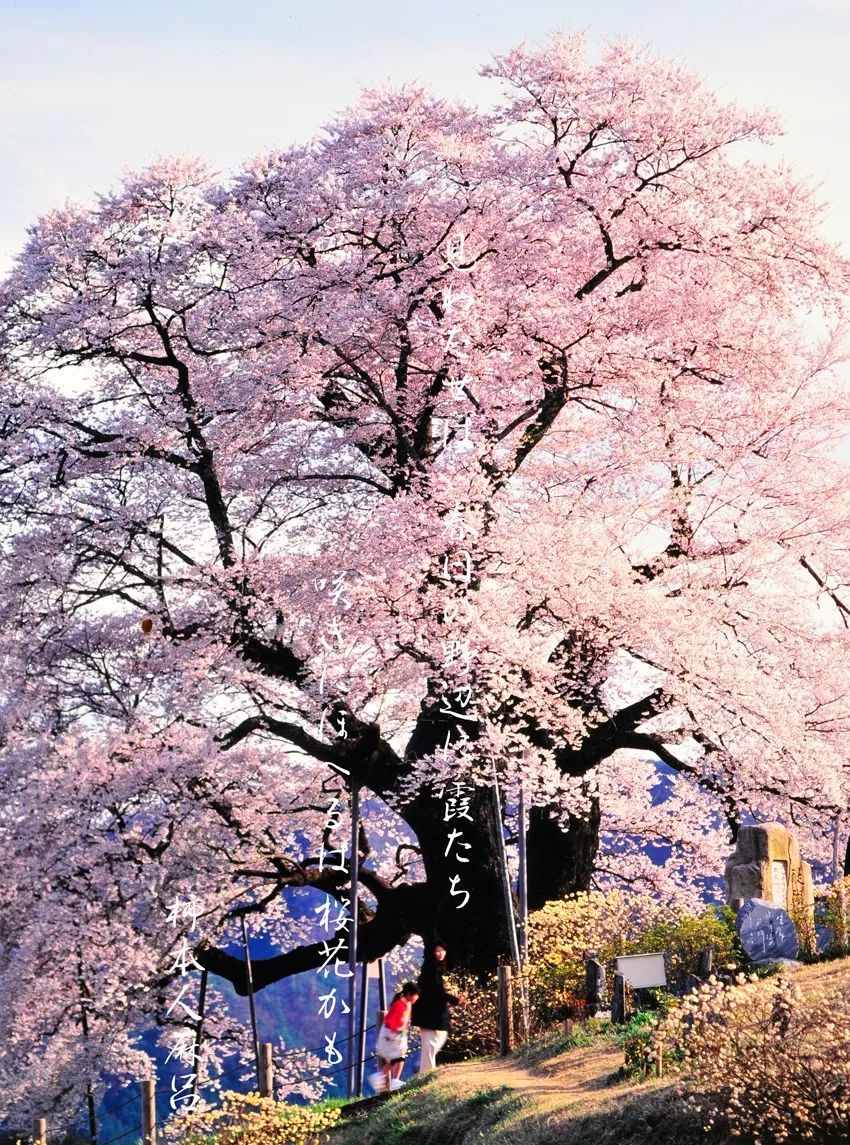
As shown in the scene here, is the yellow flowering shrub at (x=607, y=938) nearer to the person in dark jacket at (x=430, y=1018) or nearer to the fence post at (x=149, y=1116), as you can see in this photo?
the person in dark jacket at (x=430, y=1018)

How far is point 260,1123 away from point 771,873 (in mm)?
6558

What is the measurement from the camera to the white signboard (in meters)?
13.8

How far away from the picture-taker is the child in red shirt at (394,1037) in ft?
49.6

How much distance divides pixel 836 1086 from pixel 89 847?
492 inches

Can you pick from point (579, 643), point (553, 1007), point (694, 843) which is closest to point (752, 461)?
point (579, 643)

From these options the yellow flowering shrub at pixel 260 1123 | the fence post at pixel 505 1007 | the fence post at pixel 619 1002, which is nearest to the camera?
the yellow flowering shrub at pixel 260 1123

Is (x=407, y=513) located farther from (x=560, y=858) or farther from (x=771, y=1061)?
(x=771, y=1061)

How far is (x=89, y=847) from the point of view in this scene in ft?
62.3

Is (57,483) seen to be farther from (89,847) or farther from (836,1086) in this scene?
(836,1086)

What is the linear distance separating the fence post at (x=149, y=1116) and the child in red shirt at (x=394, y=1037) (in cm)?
244

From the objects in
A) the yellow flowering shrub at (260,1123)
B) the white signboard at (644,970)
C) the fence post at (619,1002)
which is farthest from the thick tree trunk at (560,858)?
the yellow flowering shrub at (260,1123)

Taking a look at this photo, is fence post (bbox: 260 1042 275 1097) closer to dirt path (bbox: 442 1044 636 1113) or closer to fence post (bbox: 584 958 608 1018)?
dirt path (bbox: 442 1044 636 1113)

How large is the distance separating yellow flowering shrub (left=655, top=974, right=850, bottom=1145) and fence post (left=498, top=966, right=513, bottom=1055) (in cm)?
531

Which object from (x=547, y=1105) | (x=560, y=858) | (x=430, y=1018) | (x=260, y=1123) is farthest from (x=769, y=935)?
(x=560, y=858)
